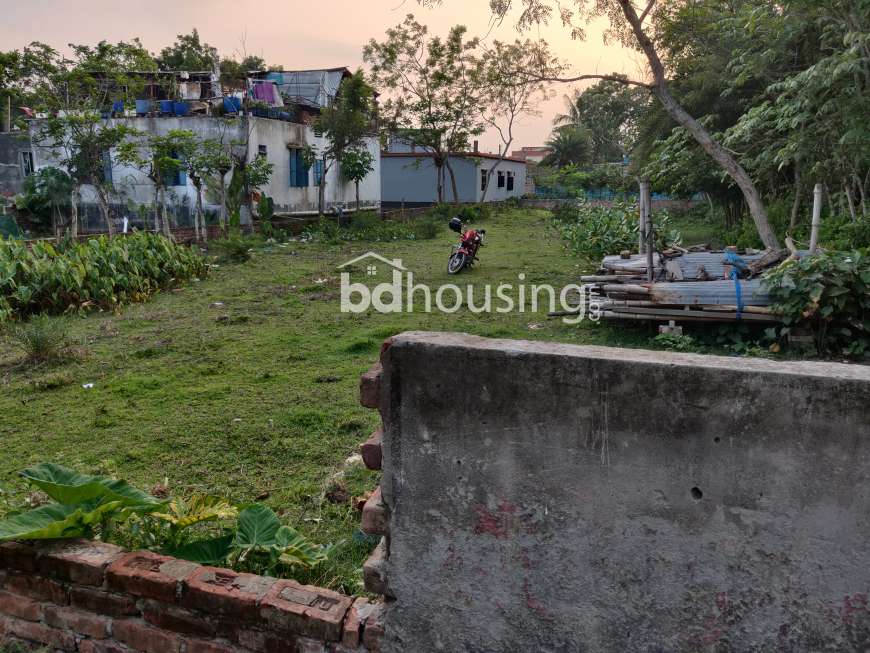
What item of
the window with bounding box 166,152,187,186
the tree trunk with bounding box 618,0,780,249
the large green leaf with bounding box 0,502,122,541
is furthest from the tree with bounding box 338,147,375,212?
the large green leaf with bounding box 0,502,122,541

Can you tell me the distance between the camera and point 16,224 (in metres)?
15.2

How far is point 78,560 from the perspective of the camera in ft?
7.09

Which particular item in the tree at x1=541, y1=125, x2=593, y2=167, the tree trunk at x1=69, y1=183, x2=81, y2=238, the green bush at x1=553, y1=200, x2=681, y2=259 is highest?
the tree at x1=541, y1=125, x2=593, y2=167

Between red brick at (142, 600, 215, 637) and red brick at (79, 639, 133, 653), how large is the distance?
15 centimetres

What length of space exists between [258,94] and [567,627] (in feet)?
59.5

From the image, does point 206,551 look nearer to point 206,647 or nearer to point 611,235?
point 206,647

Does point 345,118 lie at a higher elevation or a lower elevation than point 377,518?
higher

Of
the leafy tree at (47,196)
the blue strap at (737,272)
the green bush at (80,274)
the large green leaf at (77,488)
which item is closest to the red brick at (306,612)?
the large green leaf at (77,488)

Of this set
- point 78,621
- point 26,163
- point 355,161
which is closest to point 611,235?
point 78,621

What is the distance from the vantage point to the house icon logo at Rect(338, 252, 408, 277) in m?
11.1

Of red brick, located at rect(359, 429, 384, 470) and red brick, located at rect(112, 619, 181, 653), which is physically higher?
red brick, located at rect(359, 429, 384, 470)

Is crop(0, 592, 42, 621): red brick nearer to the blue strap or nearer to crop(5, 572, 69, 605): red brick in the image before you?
crop(5, 572, 69, 605): red brick

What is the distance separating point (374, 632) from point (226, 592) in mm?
470

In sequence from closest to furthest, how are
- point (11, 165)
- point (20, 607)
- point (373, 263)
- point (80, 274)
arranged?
point (20, 607) → point (80, 274) → point (373, 263) → point (11, 165)
